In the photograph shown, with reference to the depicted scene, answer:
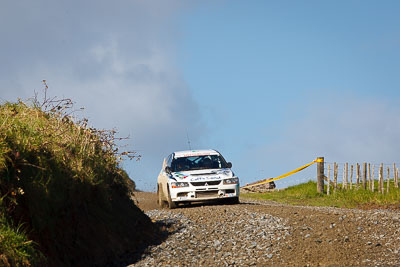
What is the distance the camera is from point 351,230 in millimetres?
12859

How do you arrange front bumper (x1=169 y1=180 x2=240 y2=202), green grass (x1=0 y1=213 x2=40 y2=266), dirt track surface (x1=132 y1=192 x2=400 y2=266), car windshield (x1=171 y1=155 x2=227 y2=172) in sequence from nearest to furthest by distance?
green grass (x1=0 y1=213 x2=40 y2=266), dirt track surface (x1=132 y1=192 x2=400 y2=266), front bumper (x1=169 y1=180 x2=240 y2=202), car windshield (x1=171 y1=155 x2=227 y2=172)

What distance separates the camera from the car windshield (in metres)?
18.8

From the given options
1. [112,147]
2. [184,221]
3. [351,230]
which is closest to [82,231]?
[112,147]

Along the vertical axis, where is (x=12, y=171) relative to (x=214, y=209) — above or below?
above

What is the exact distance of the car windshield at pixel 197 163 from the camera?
18.8m

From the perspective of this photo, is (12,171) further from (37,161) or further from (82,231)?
(82,231)

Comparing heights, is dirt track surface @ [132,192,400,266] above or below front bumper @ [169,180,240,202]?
below

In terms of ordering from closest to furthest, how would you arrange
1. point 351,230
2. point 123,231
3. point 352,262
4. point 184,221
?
point 352,262 < point 123,231 < point 351,230 < point 184,221

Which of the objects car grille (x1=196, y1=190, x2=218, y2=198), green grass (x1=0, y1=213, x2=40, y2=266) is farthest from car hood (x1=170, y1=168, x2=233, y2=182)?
green grass (x1=0, y1=213, x2=40, y2=266)

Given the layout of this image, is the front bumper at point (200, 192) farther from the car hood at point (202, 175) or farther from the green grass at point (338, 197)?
the green grass at point (338, 197)

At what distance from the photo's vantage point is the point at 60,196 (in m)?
9.84

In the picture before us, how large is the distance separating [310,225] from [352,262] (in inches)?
118

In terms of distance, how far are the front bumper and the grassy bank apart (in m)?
4.36

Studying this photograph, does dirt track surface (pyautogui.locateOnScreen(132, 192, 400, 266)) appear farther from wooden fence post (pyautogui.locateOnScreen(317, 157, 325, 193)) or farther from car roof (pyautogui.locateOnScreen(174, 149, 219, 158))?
wooden fence post (pyautogui.locateOnScreen(317, 157, 325, 193))
